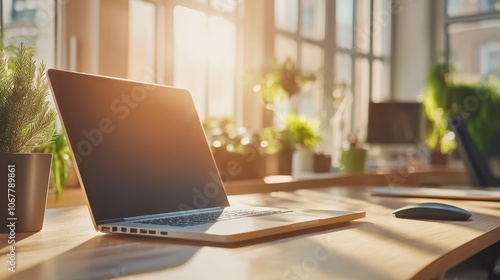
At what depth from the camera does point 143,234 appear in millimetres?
1029

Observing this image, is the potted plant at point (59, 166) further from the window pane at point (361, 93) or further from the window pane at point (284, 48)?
the window pane at point (361, 93)

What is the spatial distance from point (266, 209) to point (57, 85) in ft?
1.49

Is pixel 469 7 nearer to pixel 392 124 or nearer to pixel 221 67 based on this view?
pixel 392 124

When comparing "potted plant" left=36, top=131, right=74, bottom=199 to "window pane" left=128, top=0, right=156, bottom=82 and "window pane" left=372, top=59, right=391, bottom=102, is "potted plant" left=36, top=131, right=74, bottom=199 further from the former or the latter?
"window pane" left=372, top=59, right=391, bottom=102

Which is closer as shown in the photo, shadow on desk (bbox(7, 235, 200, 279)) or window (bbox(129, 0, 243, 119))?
shadow on desk (bbox(7, 235, 200, 279))

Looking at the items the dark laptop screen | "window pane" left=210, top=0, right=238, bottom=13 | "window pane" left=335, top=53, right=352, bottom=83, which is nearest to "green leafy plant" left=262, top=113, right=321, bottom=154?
"window pane" left=210, top=0, right=238, bottom=13

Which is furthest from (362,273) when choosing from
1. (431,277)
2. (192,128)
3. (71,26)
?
(71,26)

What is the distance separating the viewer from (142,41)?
12.3 feet

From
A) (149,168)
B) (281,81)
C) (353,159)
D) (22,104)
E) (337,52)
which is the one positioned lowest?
(353,159)

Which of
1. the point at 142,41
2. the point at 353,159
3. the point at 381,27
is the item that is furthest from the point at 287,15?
the point at 381,27

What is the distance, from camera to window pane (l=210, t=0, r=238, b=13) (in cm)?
439

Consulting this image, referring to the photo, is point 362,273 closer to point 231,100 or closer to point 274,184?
point 274,184

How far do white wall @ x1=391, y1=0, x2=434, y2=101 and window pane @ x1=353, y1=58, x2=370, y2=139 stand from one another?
1.79 ft

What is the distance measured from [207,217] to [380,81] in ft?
19.7
